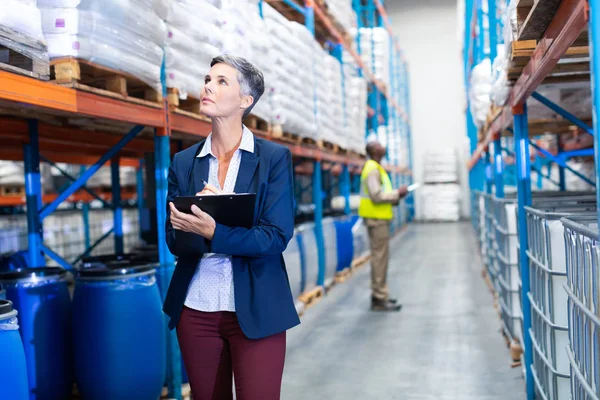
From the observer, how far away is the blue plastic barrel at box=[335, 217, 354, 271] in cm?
938

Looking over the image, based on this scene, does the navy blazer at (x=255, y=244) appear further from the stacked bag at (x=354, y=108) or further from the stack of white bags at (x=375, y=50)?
the stack of white bags at (x=375, y=50)

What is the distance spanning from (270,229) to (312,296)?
547 cm

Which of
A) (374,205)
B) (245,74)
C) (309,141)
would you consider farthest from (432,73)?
(245,74)

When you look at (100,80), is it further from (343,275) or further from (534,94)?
(343,275)

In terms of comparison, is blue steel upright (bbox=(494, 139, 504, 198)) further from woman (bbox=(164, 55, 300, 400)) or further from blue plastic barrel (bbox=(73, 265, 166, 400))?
woman (bbox=(164, 55, 300, 400))

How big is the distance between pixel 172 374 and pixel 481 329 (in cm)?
308

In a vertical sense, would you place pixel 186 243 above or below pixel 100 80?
below

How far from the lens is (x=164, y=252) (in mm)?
4172

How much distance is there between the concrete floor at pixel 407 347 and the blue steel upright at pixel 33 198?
191 cm

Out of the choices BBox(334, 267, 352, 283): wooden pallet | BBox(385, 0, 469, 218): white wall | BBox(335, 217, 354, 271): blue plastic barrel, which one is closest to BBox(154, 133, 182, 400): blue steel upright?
BBox(334, 267, 352, 283): wooden pallet

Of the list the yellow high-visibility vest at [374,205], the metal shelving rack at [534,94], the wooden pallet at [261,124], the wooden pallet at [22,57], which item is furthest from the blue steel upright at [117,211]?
the metal shelving rack at [534,94]

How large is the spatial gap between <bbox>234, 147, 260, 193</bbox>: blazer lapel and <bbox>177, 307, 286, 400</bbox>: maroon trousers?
1.39 ft

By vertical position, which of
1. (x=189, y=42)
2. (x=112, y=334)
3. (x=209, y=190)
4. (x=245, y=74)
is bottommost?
(x=112, y=334)

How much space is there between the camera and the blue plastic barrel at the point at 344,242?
9.38 metres
